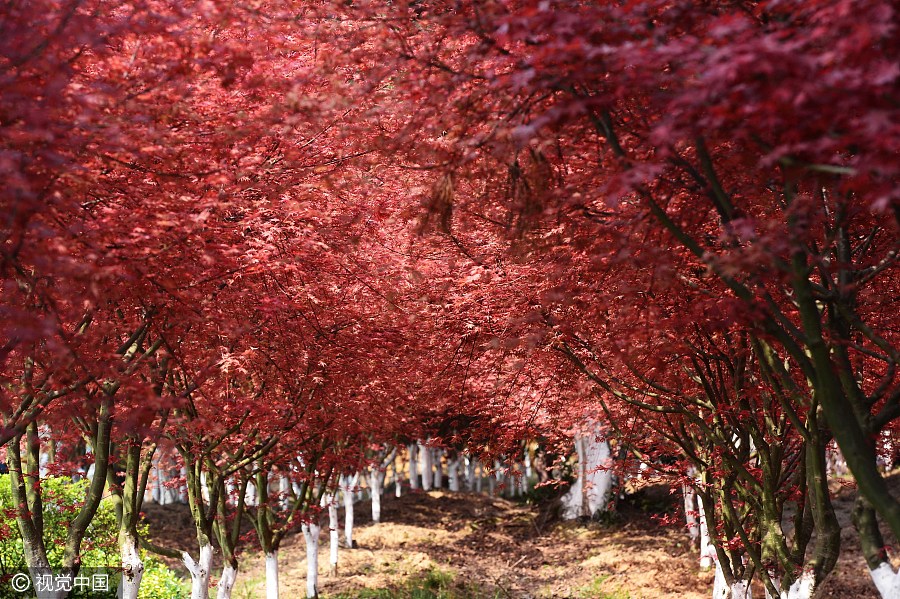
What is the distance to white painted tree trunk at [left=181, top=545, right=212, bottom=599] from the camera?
10453 millimetres

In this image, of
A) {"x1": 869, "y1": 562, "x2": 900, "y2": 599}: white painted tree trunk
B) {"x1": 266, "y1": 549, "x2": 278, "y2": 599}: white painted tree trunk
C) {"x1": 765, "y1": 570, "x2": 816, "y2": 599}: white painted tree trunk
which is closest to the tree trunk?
{"x1": 869, "y1": 562, "x2": 900, "y2": 599}: white painted tree trunk

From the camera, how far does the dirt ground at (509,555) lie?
17.2m

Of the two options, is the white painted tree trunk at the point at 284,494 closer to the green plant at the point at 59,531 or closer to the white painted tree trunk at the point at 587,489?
the green plant at the point at 59,531

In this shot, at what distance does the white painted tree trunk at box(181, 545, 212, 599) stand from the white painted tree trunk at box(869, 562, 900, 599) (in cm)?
834

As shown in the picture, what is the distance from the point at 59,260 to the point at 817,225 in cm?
452

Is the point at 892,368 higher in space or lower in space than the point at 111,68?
lower

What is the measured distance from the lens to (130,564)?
929cm

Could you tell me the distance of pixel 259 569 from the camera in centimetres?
2194

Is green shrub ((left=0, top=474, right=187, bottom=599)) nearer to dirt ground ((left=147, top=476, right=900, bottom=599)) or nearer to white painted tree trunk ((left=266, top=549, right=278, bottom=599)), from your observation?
white painted tree trunk ((left=266, top=549, right=278, bottom=599))

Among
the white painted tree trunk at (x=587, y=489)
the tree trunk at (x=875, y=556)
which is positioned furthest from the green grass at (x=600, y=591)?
the tree trunk at (x=875, y=556)

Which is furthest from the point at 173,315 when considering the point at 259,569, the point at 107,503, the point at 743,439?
the point at 259,569

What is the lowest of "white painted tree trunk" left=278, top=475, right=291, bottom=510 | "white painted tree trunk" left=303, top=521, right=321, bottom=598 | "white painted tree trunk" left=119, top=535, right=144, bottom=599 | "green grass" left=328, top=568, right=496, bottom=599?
"green grass" left=328, top=568, right=496, bottom=599

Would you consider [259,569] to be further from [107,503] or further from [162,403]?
[162,403]

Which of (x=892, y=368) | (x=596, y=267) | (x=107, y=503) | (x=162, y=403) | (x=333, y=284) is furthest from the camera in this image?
(x=107, y=503)
